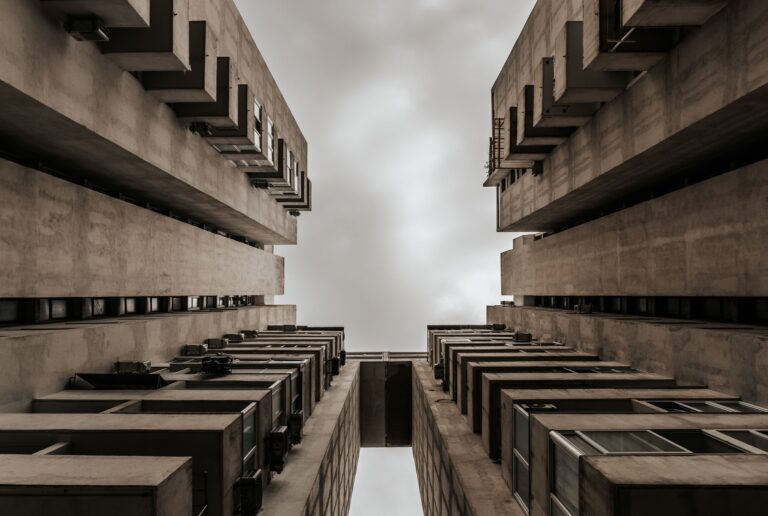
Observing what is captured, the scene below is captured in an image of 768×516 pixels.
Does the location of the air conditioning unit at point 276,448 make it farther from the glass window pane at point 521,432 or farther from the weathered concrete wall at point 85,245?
the weathered concrete wall at point 85,245

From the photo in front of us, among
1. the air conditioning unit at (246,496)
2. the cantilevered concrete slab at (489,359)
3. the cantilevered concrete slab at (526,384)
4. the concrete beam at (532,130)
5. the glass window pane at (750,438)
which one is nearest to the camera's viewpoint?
the glass window pane at (750,438)

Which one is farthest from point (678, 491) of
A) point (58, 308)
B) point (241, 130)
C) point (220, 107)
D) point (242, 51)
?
point (242, 51)

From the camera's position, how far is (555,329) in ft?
108

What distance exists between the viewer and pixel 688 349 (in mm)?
18109

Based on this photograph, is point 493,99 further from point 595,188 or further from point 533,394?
point 533,394

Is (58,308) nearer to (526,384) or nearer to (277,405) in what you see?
(277,405)

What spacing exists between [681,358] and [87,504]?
20883mm

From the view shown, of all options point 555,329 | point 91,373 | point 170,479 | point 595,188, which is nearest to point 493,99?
point 595,188

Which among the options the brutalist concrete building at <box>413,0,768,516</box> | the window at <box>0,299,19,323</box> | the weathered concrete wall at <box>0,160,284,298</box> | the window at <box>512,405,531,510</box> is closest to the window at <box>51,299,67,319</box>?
the weathered concrete wall at <box>0,160,284,298</box>

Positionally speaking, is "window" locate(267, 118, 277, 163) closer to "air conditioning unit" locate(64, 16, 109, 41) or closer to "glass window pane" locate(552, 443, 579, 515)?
"air conditioning unit" locate(64, 16, 109, 41)

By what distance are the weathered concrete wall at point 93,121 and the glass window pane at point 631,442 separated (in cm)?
1789

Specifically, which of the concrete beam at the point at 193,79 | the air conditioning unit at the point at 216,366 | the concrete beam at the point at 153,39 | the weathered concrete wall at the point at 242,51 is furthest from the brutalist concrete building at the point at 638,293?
the weathered concrete wall at the point at 242,51

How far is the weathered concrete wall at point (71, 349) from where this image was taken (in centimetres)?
1374

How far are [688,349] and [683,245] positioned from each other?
5.28 m
